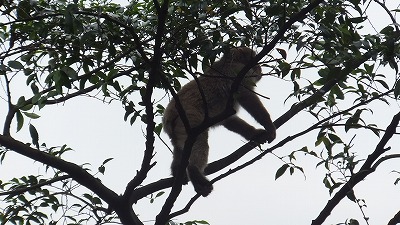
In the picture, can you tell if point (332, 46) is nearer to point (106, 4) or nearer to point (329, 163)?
Result: point (329, 163)

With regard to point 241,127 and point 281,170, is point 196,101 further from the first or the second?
point 281,170

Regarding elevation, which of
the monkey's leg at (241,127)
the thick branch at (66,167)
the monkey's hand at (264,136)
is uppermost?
the monkey's leg at (241,127)

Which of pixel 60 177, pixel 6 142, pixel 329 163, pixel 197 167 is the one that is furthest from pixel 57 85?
pixel 197 167

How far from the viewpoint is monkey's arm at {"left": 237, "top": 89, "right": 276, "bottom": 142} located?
25.3ft

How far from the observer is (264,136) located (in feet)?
25.3

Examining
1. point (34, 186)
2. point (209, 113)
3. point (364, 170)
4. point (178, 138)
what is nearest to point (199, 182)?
point (178, 138)

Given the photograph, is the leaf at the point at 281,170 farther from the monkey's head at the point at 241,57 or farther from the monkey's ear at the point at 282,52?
the monkey's ear at the point at 282,52

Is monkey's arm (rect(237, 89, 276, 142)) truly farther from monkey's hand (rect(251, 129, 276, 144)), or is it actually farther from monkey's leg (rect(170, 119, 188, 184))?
monkey's leg (rect(170, 119, 188, 184))

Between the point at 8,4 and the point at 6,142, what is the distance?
1043 millimetres

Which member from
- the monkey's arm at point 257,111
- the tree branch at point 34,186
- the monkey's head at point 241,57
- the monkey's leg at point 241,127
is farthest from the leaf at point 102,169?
the monkey's leg at point 241,127

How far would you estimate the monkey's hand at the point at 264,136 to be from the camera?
300 inches

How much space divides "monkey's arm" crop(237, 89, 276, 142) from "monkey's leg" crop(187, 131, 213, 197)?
100cm

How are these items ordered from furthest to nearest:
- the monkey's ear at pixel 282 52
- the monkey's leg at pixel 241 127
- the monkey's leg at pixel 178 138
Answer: the monkey's leg at pixel 241 127
the monkey's leg at pixel 178 138
the monkey's ear at pixel 282 52

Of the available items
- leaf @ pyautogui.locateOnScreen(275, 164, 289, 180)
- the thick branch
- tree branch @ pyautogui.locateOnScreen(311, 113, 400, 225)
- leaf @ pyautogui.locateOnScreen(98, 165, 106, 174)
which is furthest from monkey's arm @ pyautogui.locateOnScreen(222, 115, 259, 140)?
tree branch @ pyautogui.locateOnScreen(311, 113, 400, 225)
